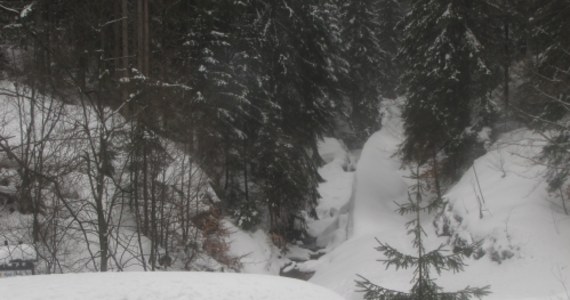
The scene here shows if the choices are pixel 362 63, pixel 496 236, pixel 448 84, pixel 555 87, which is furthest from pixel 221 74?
pixel 362 63

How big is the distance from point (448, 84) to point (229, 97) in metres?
7.79

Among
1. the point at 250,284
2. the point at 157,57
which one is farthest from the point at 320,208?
the point at 250,284

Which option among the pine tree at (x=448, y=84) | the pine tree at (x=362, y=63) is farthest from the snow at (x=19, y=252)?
the pine tree at (x=362, y=63)

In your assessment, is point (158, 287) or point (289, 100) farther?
point (289, 100)

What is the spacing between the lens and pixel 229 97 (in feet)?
58.2

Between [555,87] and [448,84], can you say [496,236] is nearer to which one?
[555,87]

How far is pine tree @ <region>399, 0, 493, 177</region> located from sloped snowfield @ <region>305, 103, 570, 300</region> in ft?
4.19

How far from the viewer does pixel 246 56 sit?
1830 centimetres

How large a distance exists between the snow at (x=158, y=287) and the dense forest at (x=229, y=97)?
5.49 m

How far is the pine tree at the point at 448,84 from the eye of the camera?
1780 centimetres

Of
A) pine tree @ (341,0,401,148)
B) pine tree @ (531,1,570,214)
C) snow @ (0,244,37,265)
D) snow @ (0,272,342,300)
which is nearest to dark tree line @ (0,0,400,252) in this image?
snow @ (0,244,37,265)

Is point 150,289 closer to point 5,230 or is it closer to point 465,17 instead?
point 5,230

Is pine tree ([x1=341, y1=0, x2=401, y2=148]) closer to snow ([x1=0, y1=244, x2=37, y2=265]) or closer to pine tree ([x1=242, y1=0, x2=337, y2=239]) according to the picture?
pine tree ([x1=242, y1=0, x2=337, y2=239])

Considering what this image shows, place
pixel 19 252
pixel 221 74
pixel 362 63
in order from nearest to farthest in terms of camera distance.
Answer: pixel 19 252, pixel 221 74, pixel 362 63
